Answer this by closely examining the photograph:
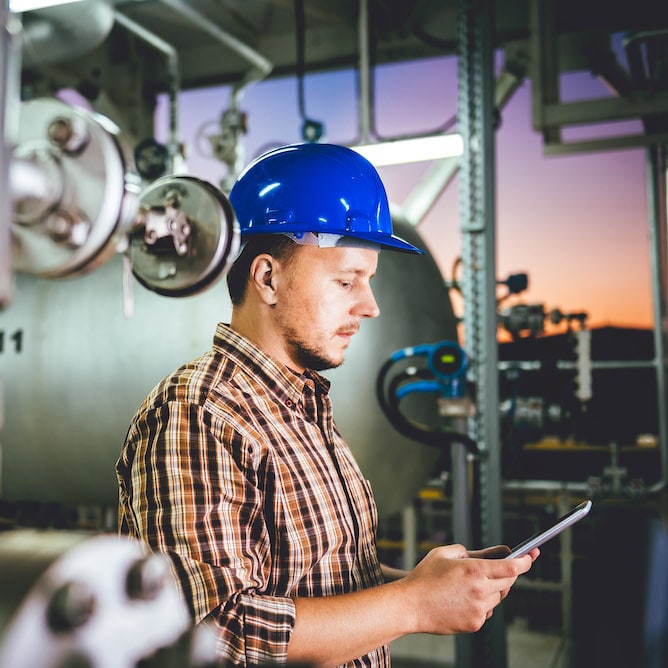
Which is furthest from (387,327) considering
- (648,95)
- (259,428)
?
(259,428)

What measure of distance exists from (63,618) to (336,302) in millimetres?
886

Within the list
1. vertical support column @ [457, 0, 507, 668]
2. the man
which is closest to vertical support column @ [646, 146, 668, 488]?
vertical support column @ [457, 0, 507, 668]

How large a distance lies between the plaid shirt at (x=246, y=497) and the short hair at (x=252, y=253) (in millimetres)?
88

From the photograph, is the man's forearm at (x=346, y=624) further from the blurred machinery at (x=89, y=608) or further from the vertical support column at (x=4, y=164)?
the vertical support column at (x=4, y=164)

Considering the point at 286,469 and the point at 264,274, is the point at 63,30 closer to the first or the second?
the point at 264,274

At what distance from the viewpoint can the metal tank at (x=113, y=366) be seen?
2.50 m

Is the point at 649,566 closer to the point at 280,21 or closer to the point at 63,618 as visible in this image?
the point at 63,618

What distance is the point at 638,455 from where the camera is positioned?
17.4 ft

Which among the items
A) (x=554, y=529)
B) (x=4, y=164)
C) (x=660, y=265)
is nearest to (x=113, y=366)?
(x=554, y=529)

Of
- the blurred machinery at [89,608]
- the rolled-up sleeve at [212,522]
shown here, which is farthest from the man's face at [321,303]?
the blurred machinery at [89,608]

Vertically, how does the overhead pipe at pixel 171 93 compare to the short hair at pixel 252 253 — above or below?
above

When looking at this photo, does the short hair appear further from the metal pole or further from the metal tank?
the metal tank

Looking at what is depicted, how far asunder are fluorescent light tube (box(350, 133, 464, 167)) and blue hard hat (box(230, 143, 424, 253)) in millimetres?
1009

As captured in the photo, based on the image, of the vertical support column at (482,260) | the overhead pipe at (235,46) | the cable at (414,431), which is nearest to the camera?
the cable at (414,431)
